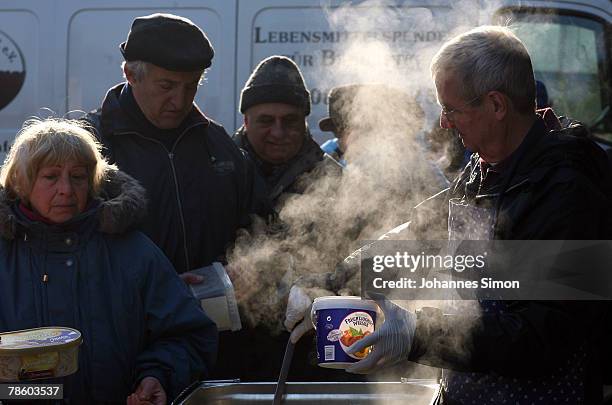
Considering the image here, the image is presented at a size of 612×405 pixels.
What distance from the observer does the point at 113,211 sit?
2904 mm

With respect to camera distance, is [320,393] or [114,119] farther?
[114,119]

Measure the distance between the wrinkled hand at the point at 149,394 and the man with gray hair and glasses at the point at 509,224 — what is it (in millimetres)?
766

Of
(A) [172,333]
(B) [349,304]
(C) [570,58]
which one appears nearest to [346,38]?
(C) [570,58]

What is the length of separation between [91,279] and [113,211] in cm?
22


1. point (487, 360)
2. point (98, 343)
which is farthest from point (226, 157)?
point (487, 360)

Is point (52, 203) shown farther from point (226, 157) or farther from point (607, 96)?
point (607, 96)

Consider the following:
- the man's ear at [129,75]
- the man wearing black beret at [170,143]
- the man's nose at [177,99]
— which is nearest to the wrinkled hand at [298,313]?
the man wearing black beret at [170,143]

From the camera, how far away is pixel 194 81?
12.1 feet

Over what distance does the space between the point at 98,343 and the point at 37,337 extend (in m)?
0.47

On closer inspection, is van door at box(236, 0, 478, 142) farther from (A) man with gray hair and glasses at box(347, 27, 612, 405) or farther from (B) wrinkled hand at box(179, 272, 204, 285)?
(A) man with gray hair and glasses at box(347, 27, 612, 405)

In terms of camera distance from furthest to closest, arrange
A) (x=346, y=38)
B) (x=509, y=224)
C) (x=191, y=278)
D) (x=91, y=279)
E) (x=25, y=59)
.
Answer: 1. (x=25, y=59)
2. (x=346, y=38)
3. (x=191, y=278)
4. (x=91, y=279)
5. (x=509, y=224)

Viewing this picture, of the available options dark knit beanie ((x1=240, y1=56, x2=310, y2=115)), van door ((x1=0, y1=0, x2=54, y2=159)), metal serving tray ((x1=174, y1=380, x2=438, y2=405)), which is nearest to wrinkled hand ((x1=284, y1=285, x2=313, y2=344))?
metal serving tray ((x1=174, y1=380, x2=438, y2=405))

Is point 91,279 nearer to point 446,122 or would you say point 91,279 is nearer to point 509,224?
point 446,122

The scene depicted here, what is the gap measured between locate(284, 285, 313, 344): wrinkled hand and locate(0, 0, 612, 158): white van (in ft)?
8.96
